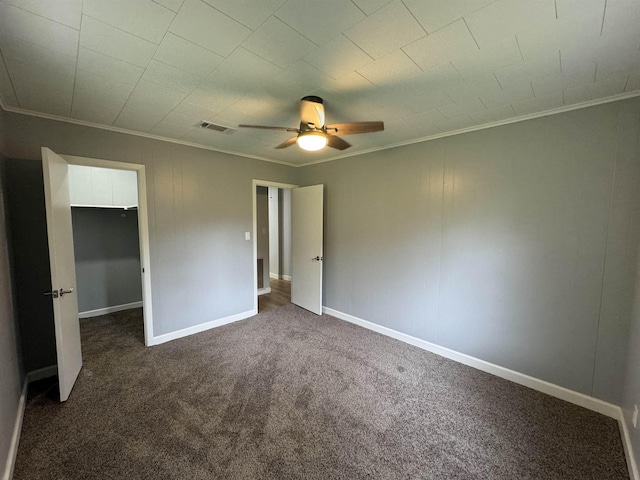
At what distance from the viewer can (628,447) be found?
1.65 meters

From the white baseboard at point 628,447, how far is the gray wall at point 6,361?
3.51 metres

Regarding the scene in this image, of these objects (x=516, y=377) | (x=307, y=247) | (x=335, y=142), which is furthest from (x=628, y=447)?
(x=307, y=247)

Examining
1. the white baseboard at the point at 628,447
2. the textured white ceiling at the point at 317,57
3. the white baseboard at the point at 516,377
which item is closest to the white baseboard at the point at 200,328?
the white baseboard at the point at 516,377

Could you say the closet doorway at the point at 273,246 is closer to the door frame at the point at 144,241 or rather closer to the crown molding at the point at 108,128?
the crown molding at the point at 108,128

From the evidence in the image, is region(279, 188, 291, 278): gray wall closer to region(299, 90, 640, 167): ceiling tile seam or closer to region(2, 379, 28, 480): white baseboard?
region(299, 90, 640, 167): ceiling tile seam

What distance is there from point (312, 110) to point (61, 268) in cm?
243

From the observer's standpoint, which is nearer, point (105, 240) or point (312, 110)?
point (312, 110)

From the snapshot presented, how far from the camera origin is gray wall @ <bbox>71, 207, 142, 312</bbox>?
388 centimetres

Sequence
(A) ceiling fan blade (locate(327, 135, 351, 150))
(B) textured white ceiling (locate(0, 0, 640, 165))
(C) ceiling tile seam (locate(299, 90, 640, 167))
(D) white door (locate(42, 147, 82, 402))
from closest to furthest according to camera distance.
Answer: (B) textured white ceiling (locate(0, 0, 640, 165)), (C) ceiling tile seam (locate(299, 90, 640, 167)), (D) white door (locate(42, 147, 82, 402)), (A) ceiling fan blade (locate(327, 135, 351, 150))

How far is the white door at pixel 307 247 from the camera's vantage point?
4000mm

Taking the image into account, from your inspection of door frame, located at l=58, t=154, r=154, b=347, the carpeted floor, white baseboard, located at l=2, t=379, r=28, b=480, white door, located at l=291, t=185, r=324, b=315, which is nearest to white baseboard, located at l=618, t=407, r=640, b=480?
the carpeted floor

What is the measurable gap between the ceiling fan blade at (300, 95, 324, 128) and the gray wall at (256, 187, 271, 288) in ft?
10.8

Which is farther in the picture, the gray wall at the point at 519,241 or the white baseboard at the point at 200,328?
the white baseboard at the point at 200,328

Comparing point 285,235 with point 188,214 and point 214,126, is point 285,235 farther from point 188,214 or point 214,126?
point 214,126
